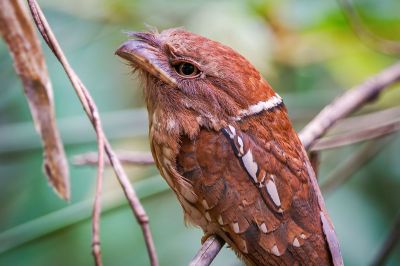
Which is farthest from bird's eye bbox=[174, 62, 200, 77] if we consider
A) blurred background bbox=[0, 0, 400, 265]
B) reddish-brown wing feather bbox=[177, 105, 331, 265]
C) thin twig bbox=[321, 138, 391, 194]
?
thin twig bbox=[321, 138, 391, 194]

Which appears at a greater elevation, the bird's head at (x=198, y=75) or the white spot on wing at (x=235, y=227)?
the bird's head at (x=198, y=75)

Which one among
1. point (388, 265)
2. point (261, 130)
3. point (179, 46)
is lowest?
point (388, 265)

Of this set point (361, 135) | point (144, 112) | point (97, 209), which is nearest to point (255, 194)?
point (97, 209)

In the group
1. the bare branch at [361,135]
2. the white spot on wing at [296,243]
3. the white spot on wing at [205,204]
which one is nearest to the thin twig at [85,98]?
the white spot on wing at [205,204]

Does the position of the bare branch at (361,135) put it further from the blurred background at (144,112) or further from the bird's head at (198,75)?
the bird's head at (198,75)

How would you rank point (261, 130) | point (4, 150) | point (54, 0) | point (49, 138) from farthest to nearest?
point (54, 0)
point (4, 150)
point (261, 130)
point (49, 138)

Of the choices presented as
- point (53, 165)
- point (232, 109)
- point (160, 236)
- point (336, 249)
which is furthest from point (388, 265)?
point (53, 165)

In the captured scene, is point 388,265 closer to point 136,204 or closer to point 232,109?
point 232,109
